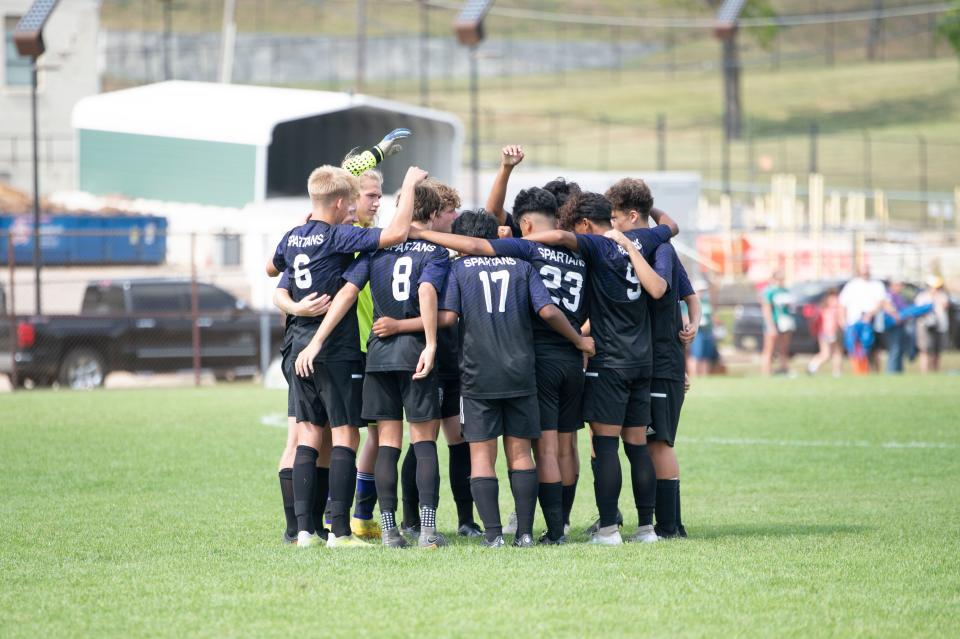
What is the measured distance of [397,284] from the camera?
6.75 meters

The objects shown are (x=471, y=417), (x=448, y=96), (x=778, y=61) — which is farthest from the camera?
(x=778, y=61)

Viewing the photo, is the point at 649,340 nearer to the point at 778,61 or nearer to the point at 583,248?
the point at 583,248

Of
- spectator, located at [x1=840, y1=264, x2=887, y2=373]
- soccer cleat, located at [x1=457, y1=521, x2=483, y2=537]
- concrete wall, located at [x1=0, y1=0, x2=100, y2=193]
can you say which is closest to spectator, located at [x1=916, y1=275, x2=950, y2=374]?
spectator, located at [x1=840, y1=264, x2=887, y2=373]

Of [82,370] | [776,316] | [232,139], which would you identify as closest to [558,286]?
[82,370]

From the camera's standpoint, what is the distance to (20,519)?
25.4ft

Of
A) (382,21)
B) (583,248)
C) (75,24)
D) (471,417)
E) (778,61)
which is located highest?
(382,21)

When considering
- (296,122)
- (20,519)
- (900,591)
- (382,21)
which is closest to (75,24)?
(296,122)

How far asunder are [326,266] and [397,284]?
1.32 feet

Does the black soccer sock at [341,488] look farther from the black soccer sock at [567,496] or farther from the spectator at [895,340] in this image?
the spectator at [895,340]

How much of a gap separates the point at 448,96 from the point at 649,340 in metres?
67.5

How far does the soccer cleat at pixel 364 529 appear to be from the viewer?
24.1ft

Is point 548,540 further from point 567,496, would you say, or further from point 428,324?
point 428,324

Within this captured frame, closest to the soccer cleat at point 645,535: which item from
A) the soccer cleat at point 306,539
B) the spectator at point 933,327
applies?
the soccer cleat at point 306,539

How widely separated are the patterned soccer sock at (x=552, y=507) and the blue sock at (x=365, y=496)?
1078mm
